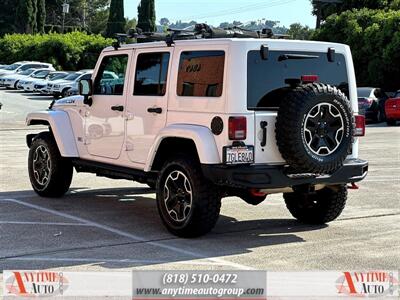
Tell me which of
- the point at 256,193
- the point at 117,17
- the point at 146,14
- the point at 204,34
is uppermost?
the point at 146,14

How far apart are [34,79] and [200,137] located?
37.5 metres

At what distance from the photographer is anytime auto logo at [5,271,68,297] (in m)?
5.67

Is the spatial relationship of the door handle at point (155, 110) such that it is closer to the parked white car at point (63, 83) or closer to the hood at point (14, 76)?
the parked white car at point (63, 83)

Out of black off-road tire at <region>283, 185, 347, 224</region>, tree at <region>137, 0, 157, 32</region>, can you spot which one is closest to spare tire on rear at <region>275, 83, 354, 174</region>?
black off-road tire at <region>283, 185, 347, 224</region>

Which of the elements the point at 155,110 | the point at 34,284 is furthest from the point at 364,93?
the point at 34,284

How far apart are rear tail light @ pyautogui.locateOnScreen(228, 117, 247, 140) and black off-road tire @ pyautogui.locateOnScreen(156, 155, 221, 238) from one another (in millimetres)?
554

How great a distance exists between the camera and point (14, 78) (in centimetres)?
4541

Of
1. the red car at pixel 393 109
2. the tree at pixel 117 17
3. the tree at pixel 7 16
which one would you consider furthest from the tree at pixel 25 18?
the red car at pixel 393 109

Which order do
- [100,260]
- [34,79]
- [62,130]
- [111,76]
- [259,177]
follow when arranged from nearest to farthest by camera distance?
[100,260] < [259,177] < [111,76] < [62,130] < [34,79]

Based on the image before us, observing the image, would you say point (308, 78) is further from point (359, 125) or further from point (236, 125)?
point (359, 125)

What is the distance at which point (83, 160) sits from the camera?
9.64 metres

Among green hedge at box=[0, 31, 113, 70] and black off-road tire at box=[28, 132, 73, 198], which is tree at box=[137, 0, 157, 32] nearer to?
green hedge at box=[0, 31, 113, 70]

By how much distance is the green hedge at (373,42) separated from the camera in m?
35.5

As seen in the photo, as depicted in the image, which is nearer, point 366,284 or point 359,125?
point 366,284
